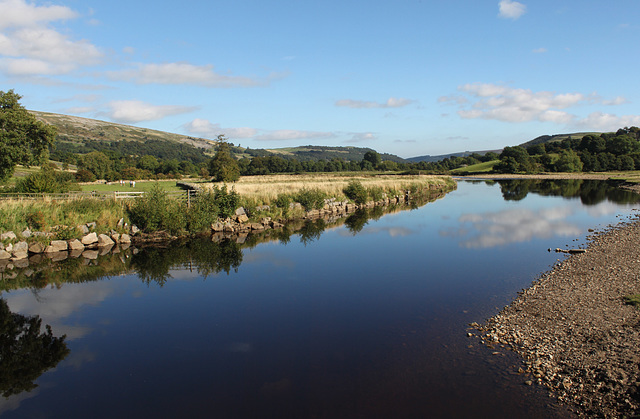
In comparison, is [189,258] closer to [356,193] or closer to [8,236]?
[8,236]

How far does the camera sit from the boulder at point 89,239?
71.2ft

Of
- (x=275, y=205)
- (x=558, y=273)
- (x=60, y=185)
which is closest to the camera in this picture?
(x=558, y=273)

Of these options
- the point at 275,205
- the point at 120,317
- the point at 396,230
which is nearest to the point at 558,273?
the point at 396,230

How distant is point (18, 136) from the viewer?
30734 mm

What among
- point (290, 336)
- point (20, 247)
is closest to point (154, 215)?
point (20, 247)

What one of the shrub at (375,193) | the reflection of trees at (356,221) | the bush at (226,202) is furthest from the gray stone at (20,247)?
the shrub at (375,193)

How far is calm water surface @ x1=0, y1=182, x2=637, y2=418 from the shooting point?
295 inches

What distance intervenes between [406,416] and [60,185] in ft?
104

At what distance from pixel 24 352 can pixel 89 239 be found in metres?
13.4

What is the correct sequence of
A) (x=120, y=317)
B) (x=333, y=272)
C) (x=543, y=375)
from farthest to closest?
(x=333, y=272), (x=120, y=317), (x=543, y=375)

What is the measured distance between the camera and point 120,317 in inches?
475

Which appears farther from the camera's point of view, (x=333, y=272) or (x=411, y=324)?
(x=333, y=272)

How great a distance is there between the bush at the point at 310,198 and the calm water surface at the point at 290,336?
566 inches

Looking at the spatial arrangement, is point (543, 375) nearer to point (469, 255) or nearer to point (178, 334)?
point (178, 334)
